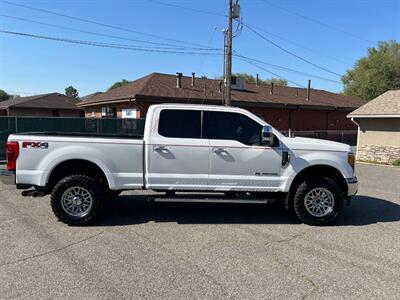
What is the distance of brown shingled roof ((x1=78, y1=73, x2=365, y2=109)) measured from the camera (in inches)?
854

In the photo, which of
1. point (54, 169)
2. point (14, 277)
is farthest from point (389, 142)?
point (14, 277)

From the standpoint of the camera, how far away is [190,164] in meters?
5.94

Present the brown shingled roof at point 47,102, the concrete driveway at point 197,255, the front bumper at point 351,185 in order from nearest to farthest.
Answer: the concrete driveway at point 197,255, the front bumper at point 351,185, the brown shingled roof at point 47,102

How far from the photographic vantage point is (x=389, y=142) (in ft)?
57.4

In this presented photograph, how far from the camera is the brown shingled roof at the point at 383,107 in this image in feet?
57.3

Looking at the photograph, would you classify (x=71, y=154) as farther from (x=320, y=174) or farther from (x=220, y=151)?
(x=320, y=174)

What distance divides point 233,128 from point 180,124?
0.92 meters

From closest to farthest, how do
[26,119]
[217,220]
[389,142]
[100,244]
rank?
[100,244]
[217,220]
[26,119]
[389,142]

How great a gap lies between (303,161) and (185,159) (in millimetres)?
2018

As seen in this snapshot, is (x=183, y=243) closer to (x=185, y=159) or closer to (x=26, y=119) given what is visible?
(x=185, y=159)

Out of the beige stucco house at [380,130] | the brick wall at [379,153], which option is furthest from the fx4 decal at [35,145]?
the brick wall at [379,153]

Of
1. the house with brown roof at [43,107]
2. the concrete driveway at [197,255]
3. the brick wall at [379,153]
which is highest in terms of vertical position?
the house with brown roof at [43,107]

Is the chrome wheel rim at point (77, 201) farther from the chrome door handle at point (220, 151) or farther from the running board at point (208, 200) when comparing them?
the chrome door handle at point (220, 151)

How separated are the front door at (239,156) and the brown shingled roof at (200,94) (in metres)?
14.8
